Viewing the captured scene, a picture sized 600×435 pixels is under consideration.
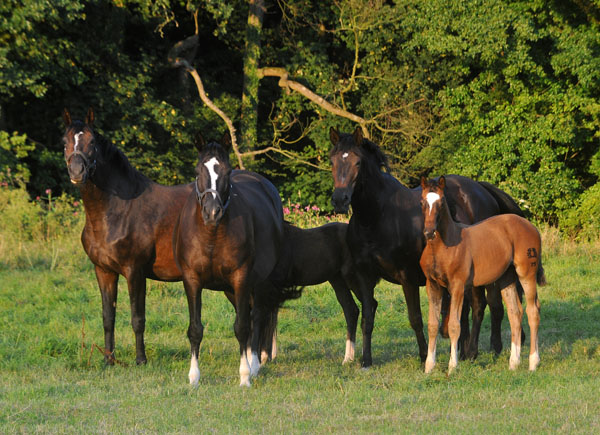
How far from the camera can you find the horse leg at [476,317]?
9.14 meters

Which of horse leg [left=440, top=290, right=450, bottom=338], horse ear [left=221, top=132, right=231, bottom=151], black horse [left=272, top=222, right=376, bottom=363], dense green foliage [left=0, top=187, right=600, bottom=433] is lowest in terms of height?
dense green foliage [left=0, top=187, right=600, bottom=433]

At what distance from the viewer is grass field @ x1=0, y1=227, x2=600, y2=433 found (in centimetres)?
627

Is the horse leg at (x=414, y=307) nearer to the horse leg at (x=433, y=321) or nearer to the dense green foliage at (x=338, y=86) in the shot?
the horse leg at (x=433, y=321)

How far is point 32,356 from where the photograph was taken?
918 cm

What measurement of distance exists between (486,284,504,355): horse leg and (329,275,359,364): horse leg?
1.62 meters

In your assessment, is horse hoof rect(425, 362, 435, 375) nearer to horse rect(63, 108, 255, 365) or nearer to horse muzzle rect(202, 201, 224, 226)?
horse muzzle rect(202, 201, 224, 226)

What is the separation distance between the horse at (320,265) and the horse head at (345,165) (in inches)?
48.3

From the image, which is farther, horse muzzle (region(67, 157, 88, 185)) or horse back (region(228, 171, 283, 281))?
horse muzzle (region(67, 157, 88, 185))

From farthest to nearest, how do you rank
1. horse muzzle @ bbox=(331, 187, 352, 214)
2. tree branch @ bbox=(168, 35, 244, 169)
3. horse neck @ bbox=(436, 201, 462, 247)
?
tree branch @ bbox=(168, 35, 244, 169) → horse neck @ bbox=(436, 201, 462, 247) → horse muzzle @ bbox=(331, 187, 352, 214)

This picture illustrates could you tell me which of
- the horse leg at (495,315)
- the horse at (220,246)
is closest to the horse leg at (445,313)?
the horse leg at (495,315)

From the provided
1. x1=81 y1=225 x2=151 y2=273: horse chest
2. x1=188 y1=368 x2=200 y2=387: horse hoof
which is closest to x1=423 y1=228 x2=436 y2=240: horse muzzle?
x1=188 y1=368 x2=200 y2=387: horse hoof

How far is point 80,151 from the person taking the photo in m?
8.38

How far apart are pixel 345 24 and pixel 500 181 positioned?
7.67 metres

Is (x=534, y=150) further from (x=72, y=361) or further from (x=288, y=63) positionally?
(x=72, y=361)
